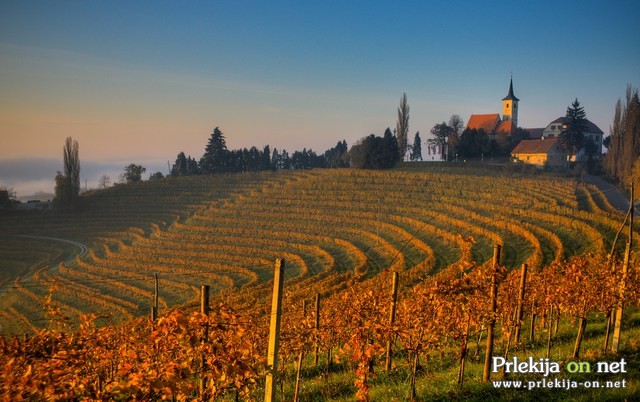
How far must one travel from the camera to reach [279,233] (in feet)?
161

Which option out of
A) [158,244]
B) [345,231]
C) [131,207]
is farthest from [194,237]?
[131,207]

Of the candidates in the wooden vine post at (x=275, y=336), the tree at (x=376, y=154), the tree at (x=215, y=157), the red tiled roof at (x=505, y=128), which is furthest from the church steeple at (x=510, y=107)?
the wooden vine post at (x=275, y=336)

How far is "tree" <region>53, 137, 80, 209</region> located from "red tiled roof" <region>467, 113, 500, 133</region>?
79575mm

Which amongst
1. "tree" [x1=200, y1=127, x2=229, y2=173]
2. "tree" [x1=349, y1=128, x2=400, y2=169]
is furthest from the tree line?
"tree" [x1=349, y1=128, x2=400, y2=169]

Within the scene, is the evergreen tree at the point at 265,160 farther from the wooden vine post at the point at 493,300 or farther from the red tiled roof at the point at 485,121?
the wooden vine post at the point at 493,300

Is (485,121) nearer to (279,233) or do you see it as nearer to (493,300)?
(279,233)

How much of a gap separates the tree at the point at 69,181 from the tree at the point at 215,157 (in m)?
24.3

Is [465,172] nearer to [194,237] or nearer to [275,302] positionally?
[194,237]

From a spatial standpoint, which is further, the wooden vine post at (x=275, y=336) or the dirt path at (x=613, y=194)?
the dirt path at (x=613, y=194)

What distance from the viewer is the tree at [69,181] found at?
7025 cm

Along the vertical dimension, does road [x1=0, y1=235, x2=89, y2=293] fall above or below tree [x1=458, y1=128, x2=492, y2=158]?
below

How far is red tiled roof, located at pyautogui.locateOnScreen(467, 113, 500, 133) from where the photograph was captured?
104 meters

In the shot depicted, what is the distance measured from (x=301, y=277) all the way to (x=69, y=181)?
177ft

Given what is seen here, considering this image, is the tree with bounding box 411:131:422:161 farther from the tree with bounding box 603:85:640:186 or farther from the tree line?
the tree with bounding box 603:85:640:186
